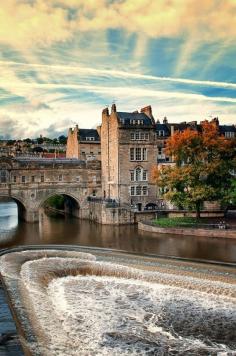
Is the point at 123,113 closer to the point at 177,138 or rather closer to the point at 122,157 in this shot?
the point at 122,157

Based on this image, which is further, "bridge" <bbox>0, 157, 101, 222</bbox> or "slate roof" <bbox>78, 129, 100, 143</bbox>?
"slate roof" <bbox>78, 129, 100, 143</bbox>

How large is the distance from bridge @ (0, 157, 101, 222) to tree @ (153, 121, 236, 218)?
57.3 ft

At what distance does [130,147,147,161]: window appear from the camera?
206 ft

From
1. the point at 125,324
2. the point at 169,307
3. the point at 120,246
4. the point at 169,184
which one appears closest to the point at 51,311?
the point at 125,324

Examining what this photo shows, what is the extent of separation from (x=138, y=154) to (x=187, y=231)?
18215 millimetres

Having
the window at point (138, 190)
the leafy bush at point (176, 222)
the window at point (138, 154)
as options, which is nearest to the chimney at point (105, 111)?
the window at point (138, 154)

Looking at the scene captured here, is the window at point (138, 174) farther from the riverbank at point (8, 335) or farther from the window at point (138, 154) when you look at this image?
the riverbank at point (8, 335)

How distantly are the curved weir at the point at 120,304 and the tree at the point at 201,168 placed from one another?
17872 millimetres

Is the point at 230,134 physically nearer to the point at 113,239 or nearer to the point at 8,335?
the point at 113,239

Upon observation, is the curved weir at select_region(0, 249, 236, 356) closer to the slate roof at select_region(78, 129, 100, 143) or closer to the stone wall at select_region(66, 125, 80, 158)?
the stone wall at select_region(66, 125, 80, 158)

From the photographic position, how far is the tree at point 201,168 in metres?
50.6

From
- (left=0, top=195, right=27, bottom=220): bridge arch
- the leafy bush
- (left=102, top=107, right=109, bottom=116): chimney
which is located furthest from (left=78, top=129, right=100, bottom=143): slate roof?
the leafy bush

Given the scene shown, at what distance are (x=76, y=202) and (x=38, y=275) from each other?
37013mm

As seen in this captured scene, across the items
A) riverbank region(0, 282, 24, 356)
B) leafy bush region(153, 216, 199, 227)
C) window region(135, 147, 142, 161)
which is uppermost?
window region(135, 147, 142, 161)
